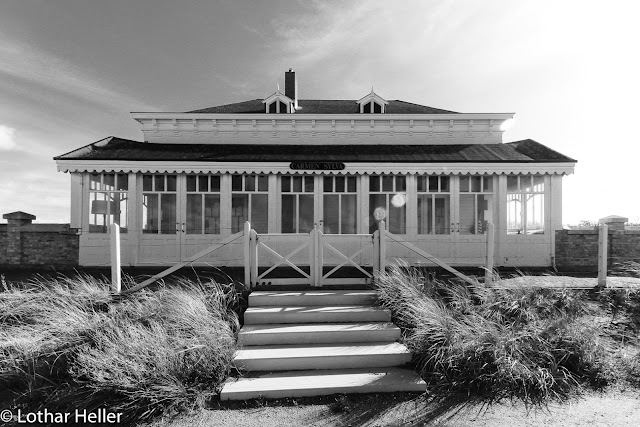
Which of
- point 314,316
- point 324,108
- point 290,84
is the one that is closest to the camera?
point 314,316

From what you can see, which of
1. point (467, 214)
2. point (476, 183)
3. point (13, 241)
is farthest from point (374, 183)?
point (13, 241)

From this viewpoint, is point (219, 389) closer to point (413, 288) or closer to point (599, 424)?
point (413, 288)

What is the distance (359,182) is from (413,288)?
6.05 metres

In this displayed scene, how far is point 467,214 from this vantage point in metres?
12.0

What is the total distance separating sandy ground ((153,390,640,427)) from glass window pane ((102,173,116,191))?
10.1 meters

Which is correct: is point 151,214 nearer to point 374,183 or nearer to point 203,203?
point 203,203

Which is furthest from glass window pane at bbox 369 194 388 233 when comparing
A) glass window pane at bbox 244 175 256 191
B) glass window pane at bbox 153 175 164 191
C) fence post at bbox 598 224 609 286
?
glass window pane at bbox 153 175 164 191

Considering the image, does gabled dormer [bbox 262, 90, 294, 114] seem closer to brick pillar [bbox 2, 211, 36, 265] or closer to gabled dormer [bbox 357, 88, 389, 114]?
gabled dormer [bbox 357, 88, 389, 114]

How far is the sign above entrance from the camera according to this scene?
11391mm

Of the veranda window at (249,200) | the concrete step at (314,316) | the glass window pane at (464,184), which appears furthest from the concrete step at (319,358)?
the glass window pane at (464,184)

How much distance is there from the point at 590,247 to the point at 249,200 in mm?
11813

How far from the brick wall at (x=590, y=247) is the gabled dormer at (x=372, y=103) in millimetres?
8414

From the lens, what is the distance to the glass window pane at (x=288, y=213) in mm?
11961

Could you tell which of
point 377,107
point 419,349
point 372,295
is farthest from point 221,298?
point 377,107
